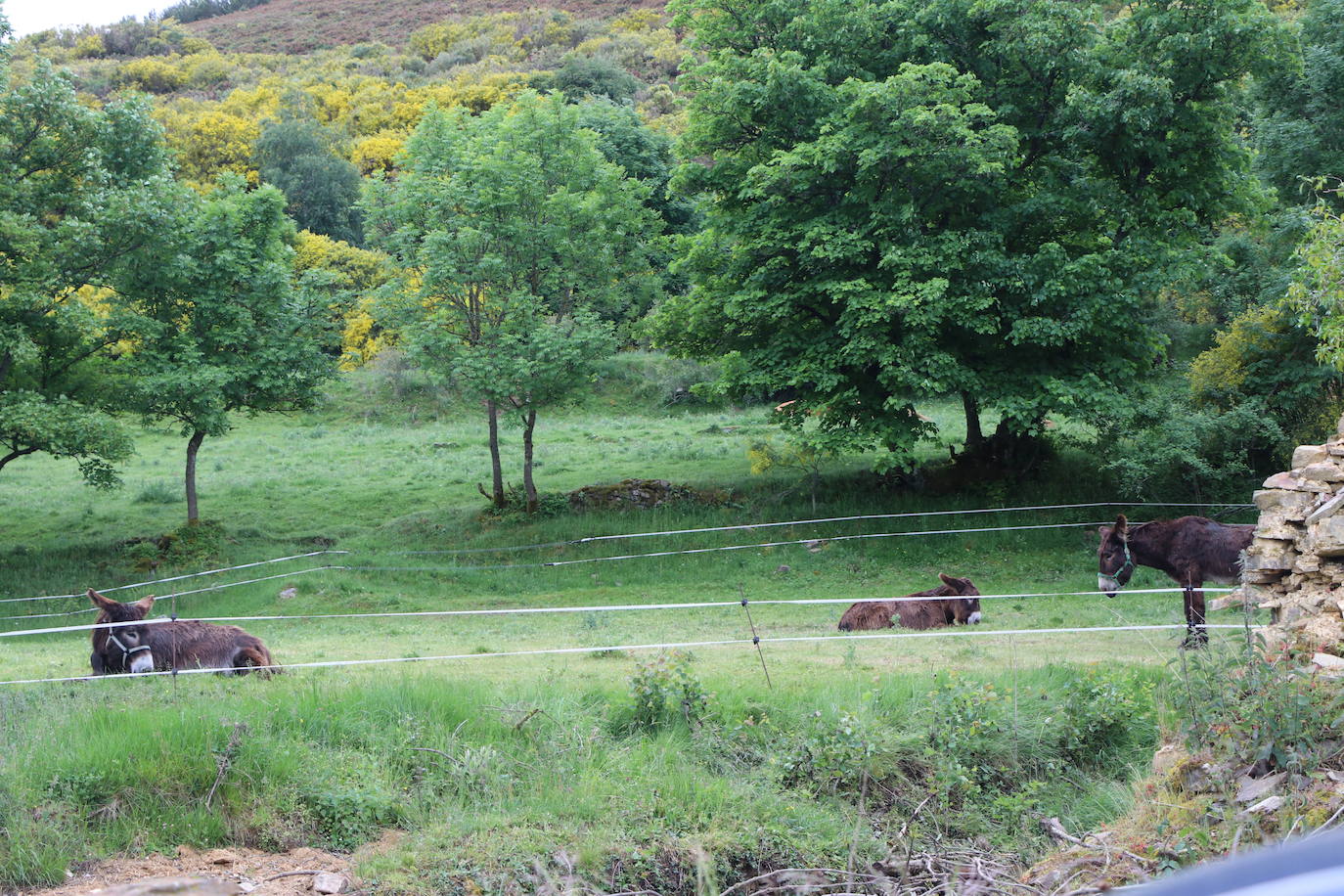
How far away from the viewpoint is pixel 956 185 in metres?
20.8

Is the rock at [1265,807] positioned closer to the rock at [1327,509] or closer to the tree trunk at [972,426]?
the rock at [1327,509]

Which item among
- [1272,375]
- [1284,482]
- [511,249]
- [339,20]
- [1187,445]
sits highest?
[339,20]

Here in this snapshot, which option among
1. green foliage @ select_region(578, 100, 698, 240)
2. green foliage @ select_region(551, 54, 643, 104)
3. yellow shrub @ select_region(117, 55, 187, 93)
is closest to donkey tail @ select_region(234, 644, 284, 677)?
green foliage @ select_region(578, 100, 698, 240)

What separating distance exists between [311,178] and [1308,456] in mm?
54211

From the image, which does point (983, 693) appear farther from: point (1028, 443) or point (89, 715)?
point (1028, 443)

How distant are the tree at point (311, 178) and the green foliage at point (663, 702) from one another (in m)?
50.1

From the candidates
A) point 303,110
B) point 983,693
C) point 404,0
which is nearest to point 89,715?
point 983,693

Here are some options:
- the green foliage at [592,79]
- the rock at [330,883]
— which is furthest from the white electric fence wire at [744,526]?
the green foliage at [592,79]

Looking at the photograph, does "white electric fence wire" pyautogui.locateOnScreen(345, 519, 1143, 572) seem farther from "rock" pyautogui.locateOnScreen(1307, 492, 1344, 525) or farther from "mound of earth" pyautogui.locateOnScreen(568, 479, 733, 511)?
"rock" pyautogui.locateOnScreen(1307, 492, 1344, 525)

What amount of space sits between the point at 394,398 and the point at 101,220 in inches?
785

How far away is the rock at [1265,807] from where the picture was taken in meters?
6.08

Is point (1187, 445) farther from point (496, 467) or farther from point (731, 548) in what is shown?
point (496, 467)

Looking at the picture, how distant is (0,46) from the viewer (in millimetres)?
21641

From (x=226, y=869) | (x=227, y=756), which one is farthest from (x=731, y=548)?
(x=226, y=869)
